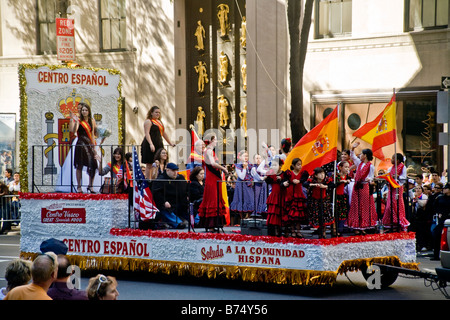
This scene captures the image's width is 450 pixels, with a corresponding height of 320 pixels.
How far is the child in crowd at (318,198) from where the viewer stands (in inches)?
457

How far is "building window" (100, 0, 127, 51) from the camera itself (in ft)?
95.2

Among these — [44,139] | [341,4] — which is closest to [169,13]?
[341,4]

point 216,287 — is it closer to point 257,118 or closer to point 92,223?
point 92,223

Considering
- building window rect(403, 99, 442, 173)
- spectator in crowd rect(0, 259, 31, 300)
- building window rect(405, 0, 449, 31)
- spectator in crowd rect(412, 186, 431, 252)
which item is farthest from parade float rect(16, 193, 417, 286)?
building window rect(405, 0, 449, 31)

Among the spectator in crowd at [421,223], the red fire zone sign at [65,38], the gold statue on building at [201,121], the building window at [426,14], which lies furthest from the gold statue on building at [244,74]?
the spectator in crowd at [421,223]

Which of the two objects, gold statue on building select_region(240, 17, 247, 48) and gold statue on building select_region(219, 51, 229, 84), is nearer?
gold statue on building select_region(240, 17, 247, 48)

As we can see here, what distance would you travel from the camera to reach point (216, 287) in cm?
1227

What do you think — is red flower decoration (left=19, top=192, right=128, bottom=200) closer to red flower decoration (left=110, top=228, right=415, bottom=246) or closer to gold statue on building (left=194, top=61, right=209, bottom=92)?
red flower decoration (left=110, top=228, right=415, bottom=246)

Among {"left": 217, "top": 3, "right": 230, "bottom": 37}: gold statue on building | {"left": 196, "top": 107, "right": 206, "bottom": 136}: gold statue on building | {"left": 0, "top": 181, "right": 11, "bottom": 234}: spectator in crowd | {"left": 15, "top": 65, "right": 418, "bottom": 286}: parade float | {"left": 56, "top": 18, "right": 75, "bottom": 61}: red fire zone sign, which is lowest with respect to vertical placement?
{"left": 0, "top": 181, "right": 11, "bottom": 234}: spectator in crowd

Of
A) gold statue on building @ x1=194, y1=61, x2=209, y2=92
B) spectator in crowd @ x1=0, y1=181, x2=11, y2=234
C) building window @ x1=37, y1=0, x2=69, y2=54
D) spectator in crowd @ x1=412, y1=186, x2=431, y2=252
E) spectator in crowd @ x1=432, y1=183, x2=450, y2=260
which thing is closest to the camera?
spectator in crowd @ x1=432, y1=183, x2=450, y2=260

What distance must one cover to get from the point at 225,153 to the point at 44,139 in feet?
43.6

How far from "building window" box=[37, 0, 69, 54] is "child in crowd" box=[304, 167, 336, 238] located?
20.7m

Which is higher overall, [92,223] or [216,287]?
[92,223]

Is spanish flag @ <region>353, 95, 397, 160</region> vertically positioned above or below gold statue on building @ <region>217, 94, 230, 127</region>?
below
